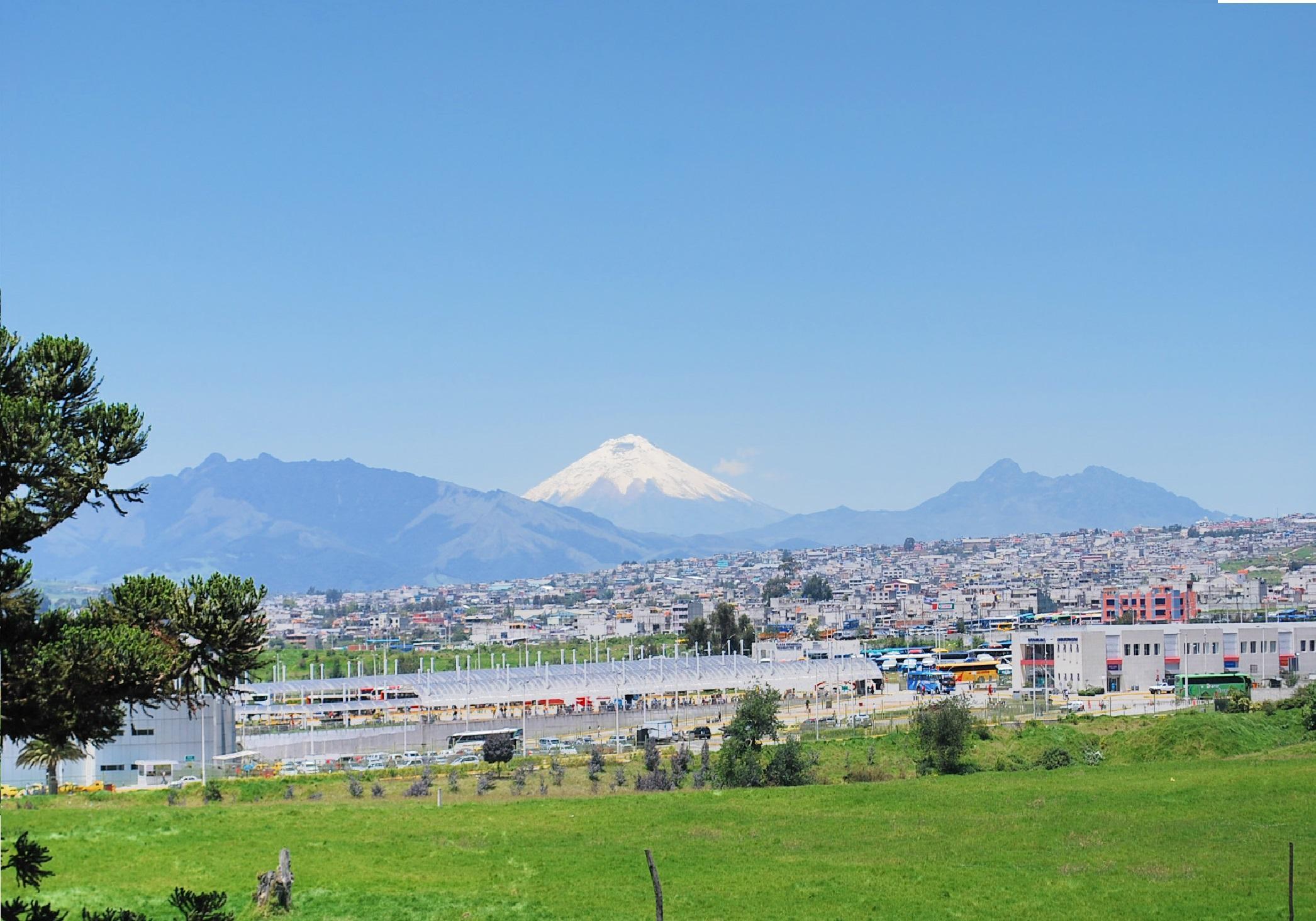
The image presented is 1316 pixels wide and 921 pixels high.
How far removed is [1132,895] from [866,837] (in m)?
7.03

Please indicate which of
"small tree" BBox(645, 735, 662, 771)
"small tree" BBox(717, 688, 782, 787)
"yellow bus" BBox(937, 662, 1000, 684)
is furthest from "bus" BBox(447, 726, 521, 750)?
"yellow bus" BBox(937, 662, 1000, 684)

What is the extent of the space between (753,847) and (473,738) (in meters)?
27.8

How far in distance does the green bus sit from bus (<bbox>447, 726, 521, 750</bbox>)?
104ft

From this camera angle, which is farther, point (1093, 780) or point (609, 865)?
point (1093, 780)

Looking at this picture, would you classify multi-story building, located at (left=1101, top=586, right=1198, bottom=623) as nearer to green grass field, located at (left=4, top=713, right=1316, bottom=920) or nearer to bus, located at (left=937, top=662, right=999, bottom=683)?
bus, located at (left=937, top=662, right=999, bottom=683)

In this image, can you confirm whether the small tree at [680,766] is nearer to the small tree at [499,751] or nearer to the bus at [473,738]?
the small tree at [499,751]

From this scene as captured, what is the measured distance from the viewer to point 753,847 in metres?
25.8

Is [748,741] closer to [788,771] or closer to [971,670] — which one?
[788,771]

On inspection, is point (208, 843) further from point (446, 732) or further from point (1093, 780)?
point (446, 732)

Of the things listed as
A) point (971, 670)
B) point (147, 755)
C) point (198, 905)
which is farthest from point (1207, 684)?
point (198, 905)

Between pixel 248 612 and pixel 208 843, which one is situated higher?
pixel 248 612

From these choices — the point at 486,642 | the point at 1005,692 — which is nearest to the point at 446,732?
the point at 1005,692

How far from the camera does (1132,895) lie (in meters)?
20.3

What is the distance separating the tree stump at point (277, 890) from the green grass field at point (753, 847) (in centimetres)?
37
